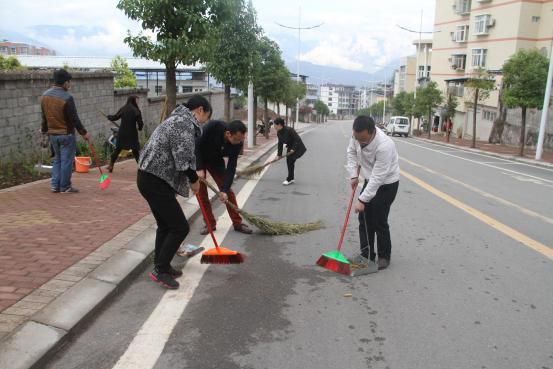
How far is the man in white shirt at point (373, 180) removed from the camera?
14.9 feet

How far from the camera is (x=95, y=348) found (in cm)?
311

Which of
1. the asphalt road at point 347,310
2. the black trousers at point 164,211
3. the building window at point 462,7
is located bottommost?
the asphalt road at point 347,310

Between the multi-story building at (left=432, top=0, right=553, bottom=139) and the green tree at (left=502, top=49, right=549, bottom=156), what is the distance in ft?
32.8

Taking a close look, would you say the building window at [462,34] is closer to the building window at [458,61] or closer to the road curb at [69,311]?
the building window at [458,61]

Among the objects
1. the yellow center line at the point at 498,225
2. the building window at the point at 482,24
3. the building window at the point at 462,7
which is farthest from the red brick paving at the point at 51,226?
the building window at the point at 462,7

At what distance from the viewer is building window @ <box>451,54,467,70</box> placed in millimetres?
46750

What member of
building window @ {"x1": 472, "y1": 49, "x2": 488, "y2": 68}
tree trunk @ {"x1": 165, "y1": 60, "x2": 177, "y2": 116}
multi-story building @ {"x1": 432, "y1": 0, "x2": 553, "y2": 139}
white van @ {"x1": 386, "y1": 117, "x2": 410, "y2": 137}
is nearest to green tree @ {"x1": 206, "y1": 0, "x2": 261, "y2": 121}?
tree trunk @ {"x1": 165, "y1": 60, "x2": 177, "y2": 116}

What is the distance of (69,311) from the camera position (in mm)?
3391

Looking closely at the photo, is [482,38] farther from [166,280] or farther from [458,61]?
[166,280]

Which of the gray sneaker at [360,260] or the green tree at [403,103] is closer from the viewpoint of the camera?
the gray sneaker at [360,260]

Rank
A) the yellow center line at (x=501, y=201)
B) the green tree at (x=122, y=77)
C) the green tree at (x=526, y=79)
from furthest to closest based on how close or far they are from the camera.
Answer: the green tree at (x=526, y=79)
the green tree at (x=122, y=77)
the yellow center line at (x=501, y=201)

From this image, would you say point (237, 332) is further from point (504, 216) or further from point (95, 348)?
Answer: point (504, 216)

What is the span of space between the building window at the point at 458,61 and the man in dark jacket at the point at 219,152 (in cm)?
4642

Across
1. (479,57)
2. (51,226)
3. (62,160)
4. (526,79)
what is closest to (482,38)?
(479,57)
